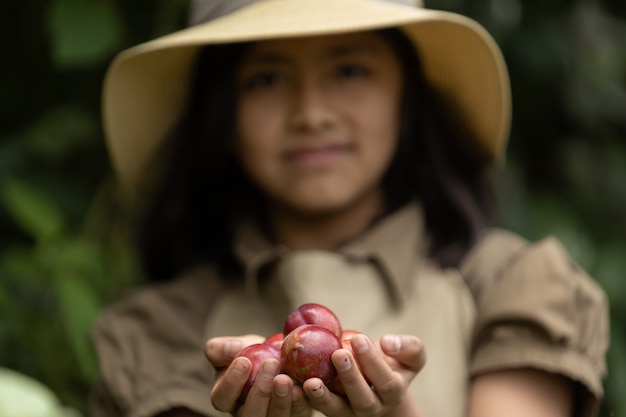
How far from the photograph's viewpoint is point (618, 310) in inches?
87.0

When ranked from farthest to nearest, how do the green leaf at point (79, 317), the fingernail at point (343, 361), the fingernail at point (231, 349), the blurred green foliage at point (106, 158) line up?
the blurred green foliage at point (106, 158) < the green leaf at point (79, 317) < the fingernail at point (231, 349) < the fingernail at point (343, 361)

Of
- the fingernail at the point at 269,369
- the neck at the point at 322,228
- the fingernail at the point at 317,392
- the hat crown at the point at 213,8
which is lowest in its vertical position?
the neck at the point at 322,228

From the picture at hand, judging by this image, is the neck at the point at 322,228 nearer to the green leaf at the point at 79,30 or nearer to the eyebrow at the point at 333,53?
the eyebrow at the point at 333,53

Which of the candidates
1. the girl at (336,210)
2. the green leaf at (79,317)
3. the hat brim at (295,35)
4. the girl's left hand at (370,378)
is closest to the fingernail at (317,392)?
the girl's left hand at (370,378)

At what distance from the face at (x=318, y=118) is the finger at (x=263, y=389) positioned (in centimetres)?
56

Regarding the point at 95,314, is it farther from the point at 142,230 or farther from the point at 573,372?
the point at 573,372

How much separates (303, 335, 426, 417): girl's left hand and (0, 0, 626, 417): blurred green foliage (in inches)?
35.8

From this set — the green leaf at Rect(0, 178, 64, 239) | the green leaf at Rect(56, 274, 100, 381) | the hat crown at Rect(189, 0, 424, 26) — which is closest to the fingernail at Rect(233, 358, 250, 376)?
the hat crown at Rect(189, 0, 424, 26)

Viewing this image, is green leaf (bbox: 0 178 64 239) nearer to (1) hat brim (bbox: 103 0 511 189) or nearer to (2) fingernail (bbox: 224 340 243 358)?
(1) hat brim (bbox: 103 0 511 189)

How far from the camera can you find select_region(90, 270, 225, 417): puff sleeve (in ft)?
5.18

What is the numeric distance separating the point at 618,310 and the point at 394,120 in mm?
721

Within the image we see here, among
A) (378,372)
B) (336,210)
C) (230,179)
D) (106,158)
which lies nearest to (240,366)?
(378,372)

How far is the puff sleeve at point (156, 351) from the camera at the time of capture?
5.18 ft

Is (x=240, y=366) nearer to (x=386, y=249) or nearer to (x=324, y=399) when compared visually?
(x=324, y=399)
